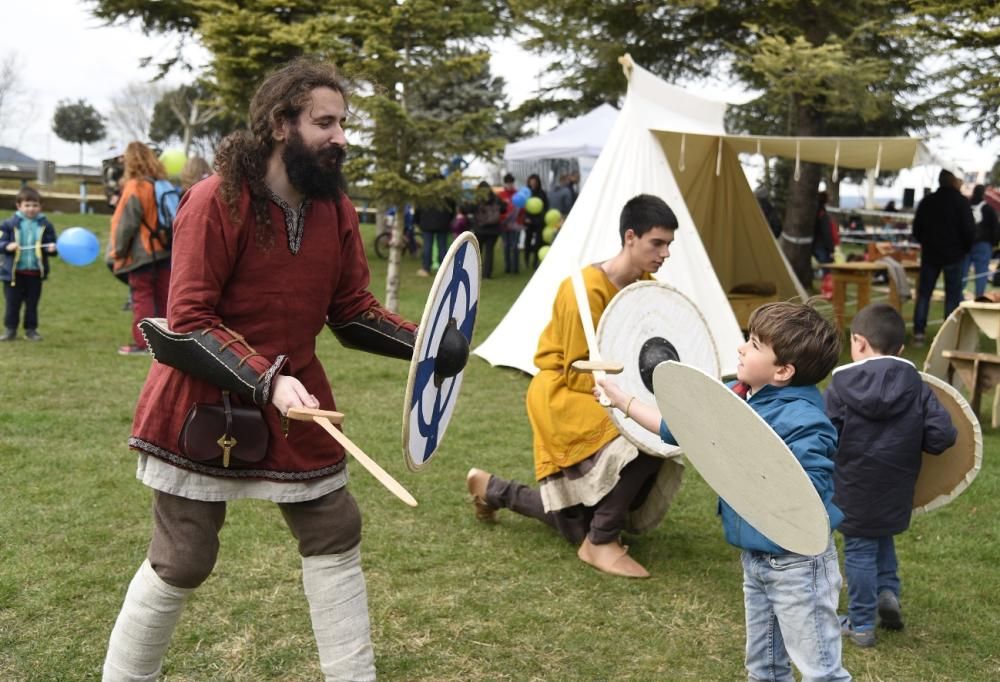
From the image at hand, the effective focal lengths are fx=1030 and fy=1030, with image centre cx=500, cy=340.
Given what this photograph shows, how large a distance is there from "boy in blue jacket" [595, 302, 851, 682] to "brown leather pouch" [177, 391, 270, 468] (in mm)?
1177

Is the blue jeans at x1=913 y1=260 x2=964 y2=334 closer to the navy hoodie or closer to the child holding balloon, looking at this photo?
the navy hoodie

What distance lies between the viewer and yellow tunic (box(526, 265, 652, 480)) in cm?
391

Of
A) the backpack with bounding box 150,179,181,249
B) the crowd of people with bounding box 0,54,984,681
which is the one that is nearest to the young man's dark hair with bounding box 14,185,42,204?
the backpack with bounding box 150,179,181,249

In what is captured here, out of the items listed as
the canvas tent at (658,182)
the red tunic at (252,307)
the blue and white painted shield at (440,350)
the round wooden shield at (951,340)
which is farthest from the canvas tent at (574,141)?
the red tunic at (252,307)

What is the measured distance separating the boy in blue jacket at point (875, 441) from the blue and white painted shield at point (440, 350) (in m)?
1.33

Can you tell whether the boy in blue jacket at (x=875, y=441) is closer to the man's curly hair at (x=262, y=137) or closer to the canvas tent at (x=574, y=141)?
the man's curly hair at (x=262, y=137)

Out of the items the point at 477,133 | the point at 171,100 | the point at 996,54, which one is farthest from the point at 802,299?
the point at 171,100

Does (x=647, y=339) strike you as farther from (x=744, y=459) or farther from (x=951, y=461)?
(x=744, y=459)

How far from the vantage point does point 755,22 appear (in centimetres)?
1227

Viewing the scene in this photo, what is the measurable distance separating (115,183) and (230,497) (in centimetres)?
1017

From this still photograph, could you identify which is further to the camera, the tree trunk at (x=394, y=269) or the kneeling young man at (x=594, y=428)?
the tree trunk at (x=394, y=269)

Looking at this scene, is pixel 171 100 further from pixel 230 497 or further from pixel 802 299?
pixel 230 497

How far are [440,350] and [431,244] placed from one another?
1367 centimetres

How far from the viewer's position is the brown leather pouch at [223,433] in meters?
2.30
